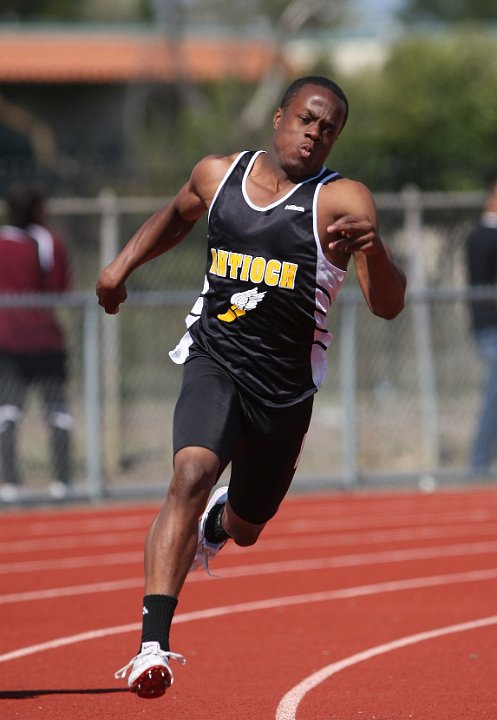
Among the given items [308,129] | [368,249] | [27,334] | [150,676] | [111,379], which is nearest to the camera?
[150,676]

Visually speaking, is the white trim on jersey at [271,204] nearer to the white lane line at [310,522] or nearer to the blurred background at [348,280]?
the white lane line at [310,522]

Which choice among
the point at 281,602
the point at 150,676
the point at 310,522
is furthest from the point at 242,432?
the point at 310,522

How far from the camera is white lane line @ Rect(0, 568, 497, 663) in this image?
7141 millimetres

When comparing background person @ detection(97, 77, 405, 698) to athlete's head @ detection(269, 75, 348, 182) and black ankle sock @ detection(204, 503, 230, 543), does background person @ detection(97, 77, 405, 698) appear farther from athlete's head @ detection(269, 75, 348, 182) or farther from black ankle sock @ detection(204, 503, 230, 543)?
black ankle sock @ detection(204, 503, 230, 543)

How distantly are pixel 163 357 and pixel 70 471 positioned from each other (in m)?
1.75

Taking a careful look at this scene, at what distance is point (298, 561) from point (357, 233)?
4.97 m

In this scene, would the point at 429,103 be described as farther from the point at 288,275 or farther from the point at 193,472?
the point at 193,472

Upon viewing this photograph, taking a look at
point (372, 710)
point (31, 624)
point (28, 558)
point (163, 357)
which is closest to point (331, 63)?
point (163, 357)

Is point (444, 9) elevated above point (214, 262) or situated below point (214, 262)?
above

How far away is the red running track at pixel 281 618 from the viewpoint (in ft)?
19.4

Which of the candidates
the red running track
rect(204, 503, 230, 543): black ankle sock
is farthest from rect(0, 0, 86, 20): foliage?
rect(204, 503, 230, 543): black ankle sock

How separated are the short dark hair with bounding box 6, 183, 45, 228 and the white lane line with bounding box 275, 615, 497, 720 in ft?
18.6

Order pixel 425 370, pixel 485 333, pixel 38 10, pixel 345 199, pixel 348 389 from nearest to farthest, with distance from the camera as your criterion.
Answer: pixel 345 199
pixel 485 333
pixel 348 389
pixel 425 370
pixel 38 10

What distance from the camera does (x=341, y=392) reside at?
1326 cm
